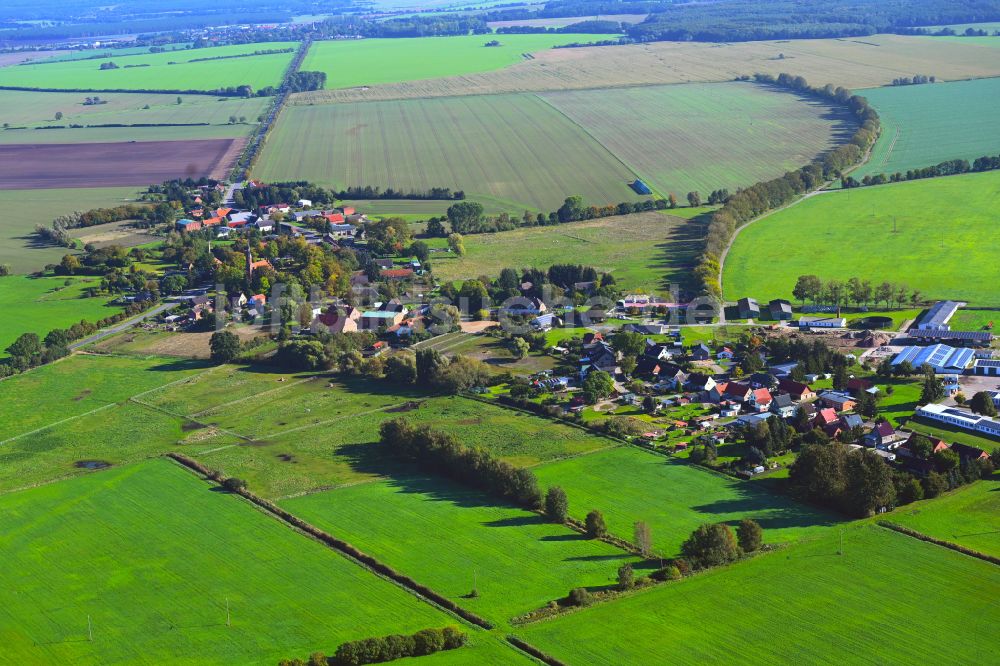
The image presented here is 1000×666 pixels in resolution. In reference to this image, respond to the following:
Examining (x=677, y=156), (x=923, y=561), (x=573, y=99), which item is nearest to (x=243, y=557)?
(x=923, y=561)

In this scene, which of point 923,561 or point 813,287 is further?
point 813,287

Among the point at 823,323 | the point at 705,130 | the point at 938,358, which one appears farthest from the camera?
the point at 705,130

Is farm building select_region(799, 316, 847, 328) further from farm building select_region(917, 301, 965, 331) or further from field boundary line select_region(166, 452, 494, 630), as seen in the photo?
field boundary line select_region(166, 452, 494, 630)

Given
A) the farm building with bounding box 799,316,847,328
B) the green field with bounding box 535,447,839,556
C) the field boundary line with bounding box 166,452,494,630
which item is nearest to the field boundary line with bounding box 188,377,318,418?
the field boundary line with bounding box 166,452,494,630

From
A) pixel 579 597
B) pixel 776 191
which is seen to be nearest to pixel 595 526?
pixel 579 597

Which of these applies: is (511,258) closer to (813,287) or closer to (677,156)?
(813,287)

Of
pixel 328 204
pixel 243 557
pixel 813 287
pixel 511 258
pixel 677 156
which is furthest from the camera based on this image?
pixel 677 156

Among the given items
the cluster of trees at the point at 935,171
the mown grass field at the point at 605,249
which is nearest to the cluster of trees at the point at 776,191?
the mown grass field at the point at 605,249

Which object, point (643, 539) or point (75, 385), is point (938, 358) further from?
point (75, 385)
